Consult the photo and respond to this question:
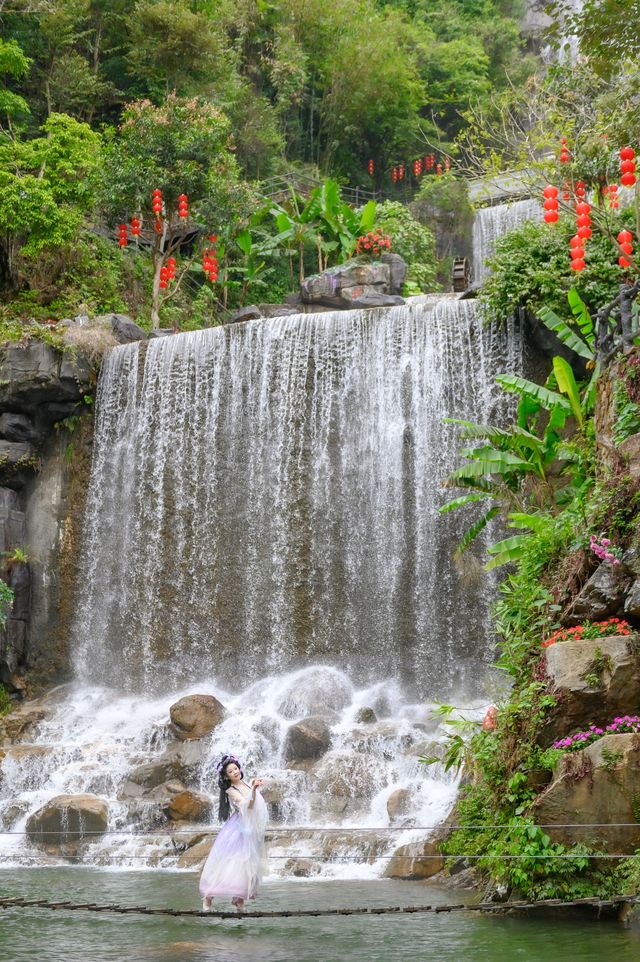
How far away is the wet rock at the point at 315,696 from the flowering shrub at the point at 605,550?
244 inches

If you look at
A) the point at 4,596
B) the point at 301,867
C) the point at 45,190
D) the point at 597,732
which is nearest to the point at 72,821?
the point at 301,867

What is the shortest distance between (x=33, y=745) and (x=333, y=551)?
5354mm

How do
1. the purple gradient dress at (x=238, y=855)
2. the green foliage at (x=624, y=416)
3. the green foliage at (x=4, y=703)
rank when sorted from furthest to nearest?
the green foliage at (x=4, y=703), the green foliage at (x=624, y=416), the purple gradient dress at (x=238, y=855)

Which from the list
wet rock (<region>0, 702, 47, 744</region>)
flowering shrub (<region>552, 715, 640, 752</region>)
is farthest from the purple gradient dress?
wet rock (<region>0, 702, 47, 744</region>)

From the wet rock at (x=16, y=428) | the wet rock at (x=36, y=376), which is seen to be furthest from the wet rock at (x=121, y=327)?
the wet rock at (x=16, y=428)

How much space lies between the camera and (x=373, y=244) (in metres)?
23.8

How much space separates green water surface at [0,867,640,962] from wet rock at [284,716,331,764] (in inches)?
142

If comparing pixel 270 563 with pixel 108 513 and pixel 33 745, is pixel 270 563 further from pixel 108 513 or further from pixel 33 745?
pixel 33 745

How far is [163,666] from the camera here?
56.2 feet

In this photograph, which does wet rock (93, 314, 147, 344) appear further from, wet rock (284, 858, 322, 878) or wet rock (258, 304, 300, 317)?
wet rock (284, 858, 322, 878)

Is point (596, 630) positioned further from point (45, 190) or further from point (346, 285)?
point (45, 190)

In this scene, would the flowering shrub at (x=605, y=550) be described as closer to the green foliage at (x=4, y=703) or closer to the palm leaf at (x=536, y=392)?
the palm leaf at (x=536, y=392)

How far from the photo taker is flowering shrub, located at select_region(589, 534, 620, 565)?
9016 millimetres

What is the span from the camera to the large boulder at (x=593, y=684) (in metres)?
8.28
